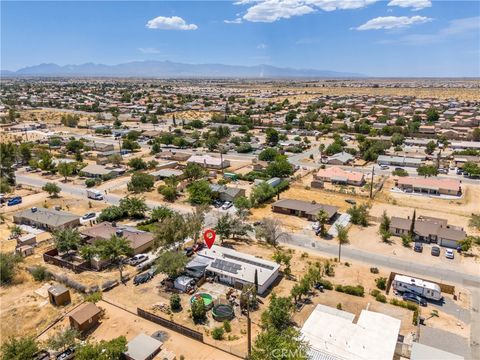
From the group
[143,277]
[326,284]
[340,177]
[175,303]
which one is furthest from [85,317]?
[340,177]

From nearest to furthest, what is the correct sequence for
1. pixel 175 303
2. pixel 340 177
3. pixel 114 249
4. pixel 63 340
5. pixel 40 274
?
pixel 63 340
pixel 175 303
pixel 40 274
pixel 114 249
pixel 340 177

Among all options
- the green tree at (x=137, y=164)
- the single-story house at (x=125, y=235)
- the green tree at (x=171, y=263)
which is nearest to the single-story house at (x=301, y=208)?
the single-story house at (x=125, y=235)

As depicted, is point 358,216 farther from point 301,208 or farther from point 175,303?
point 175,303

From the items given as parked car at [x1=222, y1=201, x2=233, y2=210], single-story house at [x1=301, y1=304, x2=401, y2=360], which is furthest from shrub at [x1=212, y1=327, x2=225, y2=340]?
parked car at [x1=222, y1=201, x2=233, y2=210]

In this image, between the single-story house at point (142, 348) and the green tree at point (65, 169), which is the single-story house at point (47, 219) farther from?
the single-story house at point (142, 348)

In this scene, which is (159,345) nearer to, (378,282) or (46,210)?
(378,282)

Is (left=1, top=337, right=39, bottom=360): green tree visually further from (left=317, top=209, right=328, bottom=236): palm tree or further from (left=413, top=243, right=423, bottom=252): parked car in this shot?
(left=413, top=243, right=423, bottom=252): parked car

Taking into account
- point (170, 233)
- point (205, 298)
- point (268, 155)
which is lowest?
point (205, 298)
